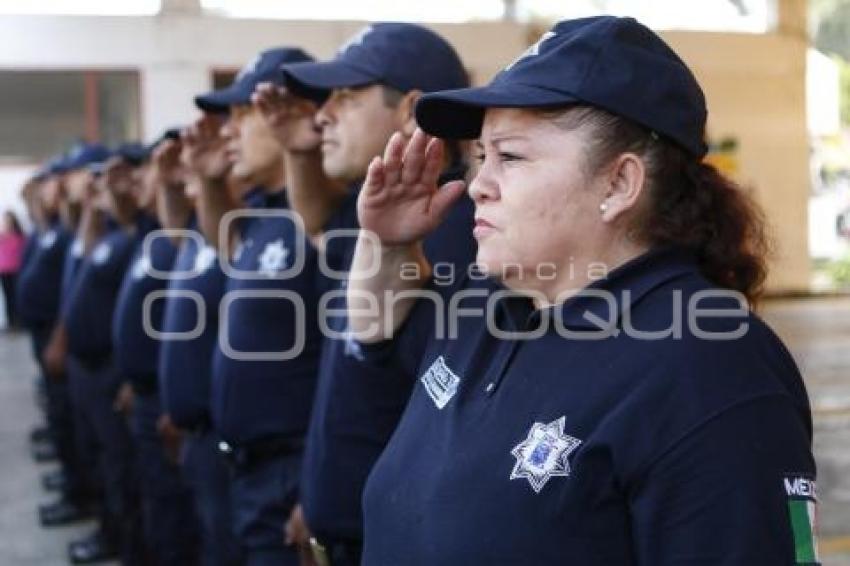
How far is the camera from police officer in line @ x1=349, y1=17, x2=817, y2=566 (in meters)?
1.32

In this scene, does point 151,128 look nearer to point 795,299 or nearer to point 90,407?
point 90,407

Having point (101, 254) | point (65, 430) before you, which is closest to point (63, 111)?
point (65, 430)

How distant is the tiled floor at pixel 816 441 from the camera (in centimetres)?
545

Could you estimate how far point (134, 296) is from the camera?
4.57m

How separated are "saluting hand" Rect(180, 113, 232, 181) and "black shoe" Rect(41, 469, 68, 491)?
362 centimetres

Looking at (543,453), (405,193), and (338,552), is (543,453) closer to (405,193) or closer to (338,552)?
(405,193)

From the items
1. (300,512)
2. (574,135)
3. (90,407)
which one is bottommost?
(90,407)

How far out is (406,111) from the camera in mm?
2621

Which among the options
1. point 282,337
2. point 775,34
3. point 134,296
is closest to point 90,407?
point 134,296

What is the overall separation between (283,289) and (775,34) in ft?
44.9

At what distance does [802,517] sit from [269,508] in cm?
187

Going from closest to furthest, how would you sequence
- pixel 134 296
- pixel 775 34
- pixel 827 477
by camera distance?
pixel 134 296
pixel 827 477
pixel 775 34

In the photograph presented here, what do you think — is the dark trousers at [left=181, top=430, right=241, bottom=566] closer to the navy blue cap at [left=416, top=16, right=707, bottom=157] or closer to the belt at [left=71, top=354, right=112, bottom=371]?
the belt at [left=71, top=354, right=112, bottom=371]

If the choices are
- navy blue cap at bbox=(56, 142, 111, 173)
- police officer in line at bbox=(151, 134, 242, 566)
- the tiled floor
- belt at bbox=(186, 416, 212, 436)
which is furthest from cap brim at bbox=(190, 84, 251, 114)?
navy blue cap at bbox=(56, 142, 111, 173)
